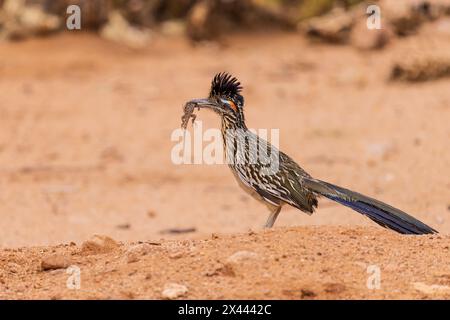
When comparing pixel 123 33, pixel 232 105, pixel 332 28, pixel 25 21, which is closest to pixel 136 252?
pixel 232 105

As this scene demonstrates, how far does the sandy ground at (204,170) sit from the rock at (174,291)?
0.04 metres

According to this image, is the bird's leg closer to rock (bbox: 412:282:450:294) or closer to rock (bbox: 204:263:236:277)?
rock (bbox: 204:263:236:277)

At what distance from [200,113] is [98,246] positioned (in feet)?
30.7

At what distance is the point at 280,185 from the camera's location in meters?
6.36

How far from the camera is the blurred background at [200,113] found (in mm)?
10305

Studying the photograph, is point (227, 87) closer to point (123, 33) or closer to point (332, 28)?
point (123, 33)

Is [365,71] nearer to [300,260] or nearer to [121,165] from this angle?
[121,165]

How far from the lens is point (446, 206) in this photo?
971 centimetres

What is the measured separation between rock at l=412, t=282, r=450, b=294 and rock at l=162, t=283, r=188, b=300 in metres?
1.21

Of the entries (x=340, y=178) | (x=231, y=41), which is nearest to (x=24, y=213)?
(x=340, y=178)

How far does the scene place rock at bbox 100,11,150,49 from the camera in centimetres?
2008

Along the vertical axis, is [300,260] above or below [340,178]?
below

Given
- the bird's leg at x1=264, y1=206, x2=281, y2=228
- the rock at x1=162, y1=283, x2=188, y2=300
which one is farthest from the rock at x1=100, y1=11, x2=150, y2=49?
the rock at x1=162, y1=283, x2=188, y2=300
